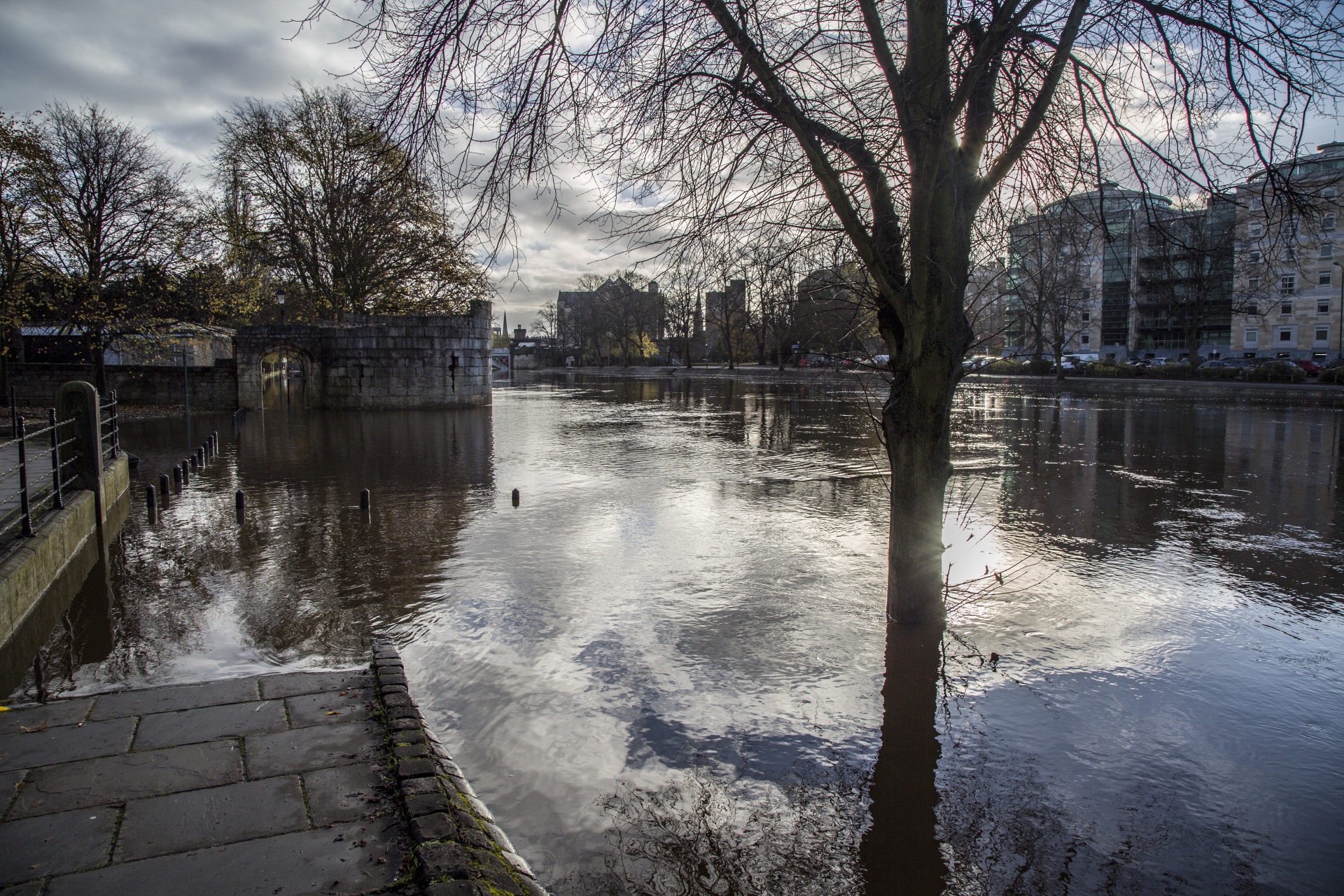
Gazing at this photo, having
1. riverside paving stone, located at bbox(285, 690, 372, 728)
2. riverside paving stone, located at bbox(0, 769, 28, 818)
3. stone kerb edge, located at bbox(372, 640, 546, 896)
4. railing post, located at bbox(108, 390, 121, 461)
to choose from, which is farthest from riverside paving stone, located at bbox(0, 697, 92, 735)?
railing post, located at bbox(108, 390, 121, 461)

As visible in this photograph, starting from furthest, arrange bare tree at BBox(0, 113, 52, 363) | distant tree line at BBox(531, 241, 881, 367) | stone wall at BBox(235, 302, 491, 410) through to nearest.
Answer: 1. stone wall at BBox(235, 302, 491, 410)
2. bare tree at BBox(0, 113, 52, 363)
3. distant tree line at BBox(531, 241, 881, 367)

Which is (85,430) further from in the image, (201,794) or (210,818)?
(210,818)

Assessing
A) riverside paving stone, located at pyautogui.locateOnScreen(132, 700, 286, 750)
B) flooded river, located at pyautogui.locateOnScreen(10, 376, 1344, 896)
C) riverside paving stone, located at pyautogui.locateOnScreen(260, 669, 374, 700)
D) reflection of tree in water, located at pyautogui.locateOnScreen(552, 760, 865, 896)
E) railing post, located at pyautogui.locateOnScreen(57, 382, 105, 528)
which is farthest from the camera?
railing post, located at pyautogui.locateOnScreen(57, 382, 105, 528)

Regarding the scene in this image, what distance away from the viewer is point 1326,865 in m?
3.52

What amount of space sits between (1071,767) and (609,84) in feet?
16.4

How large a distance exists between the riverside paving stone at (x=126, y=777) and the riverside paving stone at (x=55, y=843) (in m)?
0.08

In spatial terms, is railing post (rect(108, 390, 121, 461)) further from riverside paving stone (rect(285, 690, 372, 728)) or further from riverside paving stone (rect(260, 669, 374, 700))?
riverside paving stone (rect(285, 690, 372, 728))

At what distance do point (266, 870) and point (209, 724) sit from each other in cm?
151

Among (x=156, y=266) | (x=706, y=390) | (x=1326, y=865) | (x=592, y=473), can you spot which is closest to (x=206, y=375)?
(x=156, y=266)

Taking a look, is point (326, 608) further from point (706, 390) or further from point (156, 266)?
point (706, 390)

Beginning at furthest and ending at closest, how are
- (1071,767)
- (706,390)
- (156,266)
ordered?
(706,390) < (156,266) < (1071,767)

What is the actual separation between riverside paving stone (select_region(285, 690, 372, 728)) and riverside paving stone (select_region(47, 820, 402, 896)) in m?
1.03

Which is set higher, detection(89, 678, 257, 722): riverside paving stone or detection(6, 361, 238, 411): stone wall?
detection(6, 361, 238, 411): stone wall

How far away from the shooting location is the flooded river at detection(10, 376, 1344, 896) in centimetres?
373
